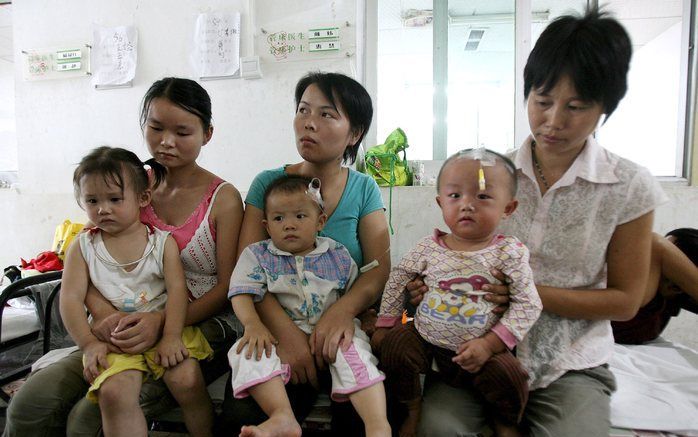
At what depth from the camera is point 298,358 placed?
115 centimetres

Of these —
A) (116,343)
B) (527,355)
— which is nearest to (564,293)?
(527,355)

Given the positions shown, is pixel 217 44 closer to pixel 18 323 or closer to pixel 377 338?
pixel 18 323

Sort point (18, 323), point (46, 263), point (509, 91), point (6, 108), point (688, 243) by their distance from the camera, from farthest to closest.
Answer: point (6, 108) → point (509, 91) → point (46, 263) → point (18, 323) → point (688, 243)

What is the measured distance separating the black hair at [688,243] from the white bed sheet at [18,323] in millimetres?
3064

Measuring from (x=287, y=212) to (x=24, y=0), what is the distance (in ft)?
10.1

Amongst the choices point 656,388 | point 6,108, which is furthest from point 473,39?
point 6,108

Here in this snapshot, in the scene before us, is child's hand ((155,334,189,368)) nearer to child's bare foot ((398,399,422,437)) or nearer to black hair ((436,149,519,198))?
child's bare foot ((398,399,422,437))

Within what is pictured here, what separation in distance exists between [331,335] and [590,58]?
1051 millimetres

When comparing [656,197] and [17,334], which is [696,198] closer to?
[656,197]

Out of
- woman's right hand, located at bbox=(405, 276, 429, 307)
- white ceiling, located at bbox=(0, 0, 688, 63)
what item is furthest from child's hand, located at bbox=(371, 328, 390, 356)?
white ceiling, located at bbox=(0, 0, 688, 63)

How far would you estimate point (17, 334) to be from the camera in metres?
Answer: 1.96

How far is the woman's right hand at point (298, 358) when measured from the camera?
45.3 inches

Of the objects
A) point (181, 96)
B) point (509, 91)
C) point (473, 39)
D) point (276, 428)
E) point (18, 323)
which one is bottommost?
point (18, 323)

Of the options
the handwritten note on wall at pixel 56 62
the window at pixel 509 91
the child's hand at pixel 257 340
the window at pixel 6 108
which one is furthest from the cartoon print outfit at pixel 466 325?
the window at pixel 6 108
